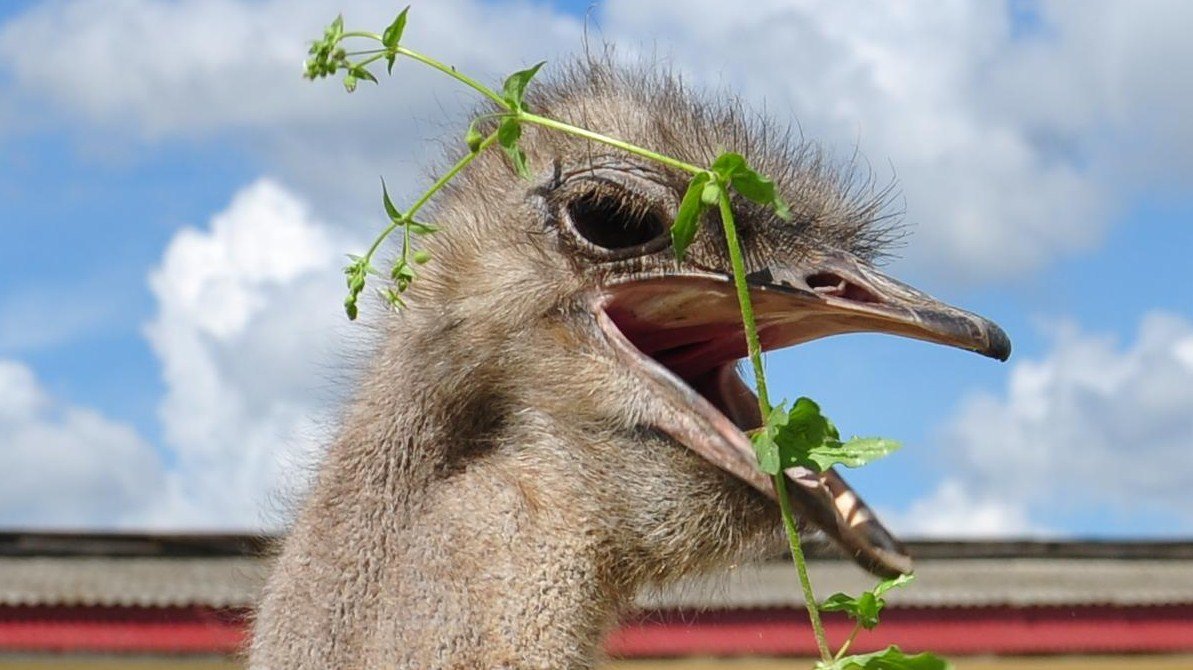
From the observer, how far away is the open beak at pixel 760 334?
2609 millimetres

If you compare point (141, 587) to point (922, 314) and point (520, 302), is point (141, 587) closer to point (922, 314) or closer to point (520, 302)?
point (520, 302)

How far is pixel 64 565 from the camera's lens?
7180 mm

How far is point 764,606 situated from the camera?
22.5 ft

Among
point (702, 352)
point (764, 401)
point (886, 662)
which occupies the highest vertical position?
point (702, 352)

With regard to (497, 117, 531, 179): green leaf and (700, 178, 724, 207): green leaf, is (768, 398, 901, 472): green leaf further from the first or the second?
(497, 117, 531, 179): green leaf

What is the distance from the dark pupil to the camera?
113 inches

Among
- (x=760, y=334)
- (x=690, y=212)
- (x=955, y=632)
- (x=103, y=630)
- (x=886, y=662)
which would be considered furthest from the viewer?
(x=955, y=632)

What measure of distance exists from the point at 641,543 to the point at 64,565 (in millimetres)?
4845

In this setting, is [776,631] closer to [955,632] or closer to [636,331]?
[955,632]

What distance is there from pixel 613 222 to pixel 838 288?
34 cm

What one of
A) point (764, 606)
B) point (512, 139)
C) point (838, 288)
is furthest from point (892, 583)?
point (764, 606)

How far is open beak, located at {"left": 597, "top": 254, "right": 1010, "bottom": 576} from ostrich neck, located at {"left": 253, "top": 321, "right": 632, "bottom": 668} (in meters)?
0.20

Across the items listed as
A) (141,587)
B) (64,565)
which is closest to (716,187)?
(141,587)

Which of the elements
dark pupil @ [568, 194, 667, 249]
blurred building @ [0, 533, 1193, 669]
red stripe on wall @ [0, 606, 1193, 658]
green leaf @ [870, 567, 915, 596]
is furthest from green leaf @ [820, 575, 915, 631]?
blurred building @ [0, 533, 1193, 669]
